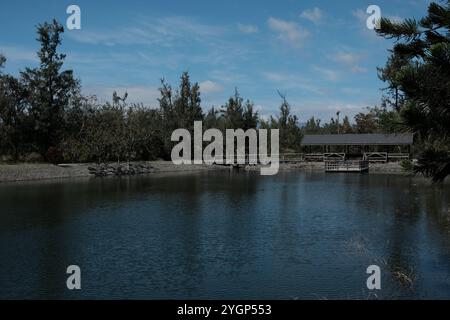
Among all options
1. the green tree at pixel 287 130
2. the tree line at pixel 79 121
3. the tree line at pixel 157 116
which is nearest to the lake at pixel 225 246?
the tree line at pixel 157 116

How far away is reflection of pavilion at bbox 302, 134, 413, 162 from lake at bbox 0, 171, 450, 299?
34303 millimetres

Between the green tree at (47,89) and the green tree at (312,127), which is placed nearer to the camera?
the green tree at (47,89)

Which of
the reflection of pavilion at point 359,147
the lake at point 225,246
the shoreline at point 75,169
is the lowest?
the lake at point 225,246

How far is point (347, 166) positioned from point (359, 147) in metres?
11.5

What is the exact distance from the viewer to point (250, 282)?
46.5 feet

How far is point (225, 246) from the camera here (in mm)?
19047

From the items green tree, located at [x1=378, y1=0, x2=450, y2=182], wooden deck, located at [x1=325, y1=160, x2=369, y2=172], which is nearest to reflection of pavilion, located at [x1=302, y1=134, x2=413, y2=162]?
wooden deck, located at [x1=325, y1=160, x2=369, y2=172]

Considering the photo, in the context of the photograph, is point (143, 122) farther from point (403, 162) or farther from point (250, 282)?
point (403, 162)

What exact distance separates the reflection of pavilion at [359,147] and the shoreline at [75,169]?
8.93ft

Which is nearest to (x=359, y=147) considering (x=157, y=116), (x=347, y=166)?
(x=347, y=166)

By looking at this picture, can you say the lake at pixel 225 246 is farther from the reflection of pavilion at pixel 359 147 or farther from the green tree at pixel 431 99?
the reflection of pavilion at pixel 359 147

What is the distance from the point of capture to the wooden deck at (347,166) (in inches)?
2536

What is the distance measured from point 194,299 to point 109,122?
197ft
